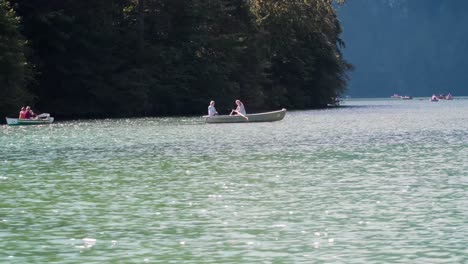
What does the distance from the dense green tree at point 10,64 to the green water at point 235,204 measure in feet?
93.8

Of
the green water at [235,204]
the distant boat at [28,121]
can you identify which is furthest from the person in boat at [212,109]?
the green water at [235,204]

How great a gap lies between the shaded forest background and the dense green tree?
2.6 inches

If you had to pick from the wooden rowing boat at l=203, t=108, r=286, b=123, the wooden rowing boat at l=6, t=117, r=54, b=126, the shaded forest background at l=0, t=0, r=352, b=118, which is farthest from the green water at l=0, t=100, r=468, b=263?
the shaded forest background at l=0, t=0, r=352, b=118

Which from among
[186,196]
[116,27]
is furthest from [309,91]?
[186,196]

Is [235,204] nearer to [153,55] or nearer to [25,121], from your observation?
[25,121]

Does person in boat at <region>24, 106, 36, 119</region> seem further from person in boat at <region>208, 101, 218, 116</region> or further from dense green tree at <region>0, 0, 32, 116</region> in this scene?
person in boat at <region>208, 101, 218, 116</region>

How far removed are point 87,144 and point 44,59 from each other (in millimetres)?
37261

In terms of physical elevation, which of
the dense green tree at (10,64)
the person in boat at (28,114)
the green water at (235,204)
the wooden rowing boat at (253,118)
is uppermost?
the dense green tree at (10,64)

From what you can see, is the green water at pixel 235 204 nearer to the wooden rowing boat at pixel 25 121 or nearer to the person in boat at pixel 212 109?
the wooden rowing boat at pixel 25 121

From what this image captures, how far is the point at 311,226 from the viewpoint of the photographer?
17922 mm

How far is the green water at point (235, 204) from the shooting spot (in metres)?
15.7

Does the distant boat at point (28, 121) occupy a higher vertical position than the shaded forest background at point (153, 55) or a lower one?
lower

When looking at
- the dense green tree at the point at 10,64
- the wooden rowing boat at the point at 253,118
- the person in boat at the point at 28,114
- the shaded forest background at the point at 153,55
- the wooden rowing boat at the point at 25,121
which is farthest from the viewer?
the shaded forest background at the point at 153,55

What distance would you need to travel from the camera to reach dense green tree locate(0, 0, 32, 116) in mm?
67375
